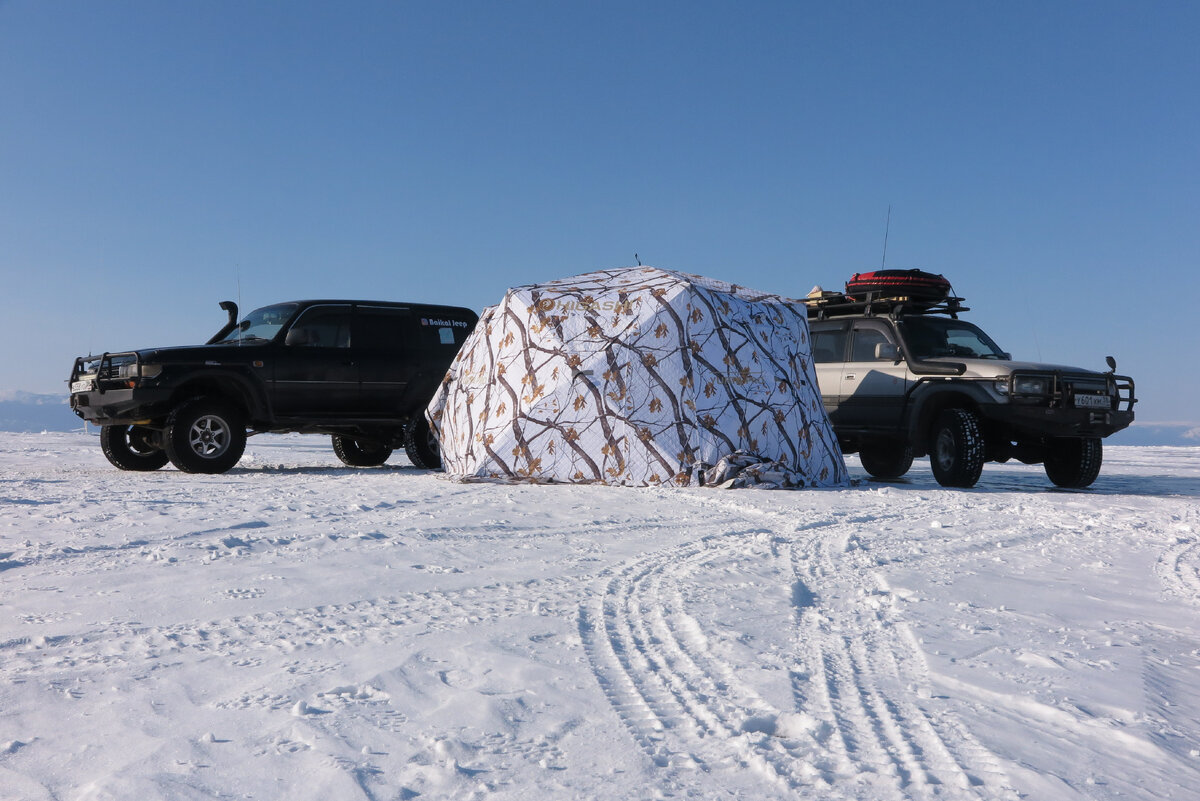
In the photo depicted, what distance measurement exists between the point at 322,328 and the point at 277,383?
908mm

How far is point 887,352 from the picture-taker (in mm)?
11758

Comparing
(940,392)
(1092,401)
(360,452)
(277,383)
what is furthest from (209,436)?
(1092,401)

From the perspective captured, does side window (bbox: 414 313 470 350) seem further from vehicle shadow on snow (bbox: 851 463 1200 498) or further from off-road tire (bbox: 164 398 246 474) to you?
vehicle shadow on snow (bbox: 851 463 1200 498)

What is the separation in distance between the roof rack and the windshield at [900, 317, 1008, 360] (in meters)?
0.23

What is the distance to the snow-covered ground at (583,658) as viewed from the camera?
2.62m

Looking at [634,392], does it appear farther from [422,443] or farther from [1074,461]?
[1074,461]

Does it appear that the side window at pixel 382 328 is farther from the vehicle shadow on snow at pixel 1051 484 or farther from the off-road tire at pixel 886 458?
the off-road tire at pixel 886 458

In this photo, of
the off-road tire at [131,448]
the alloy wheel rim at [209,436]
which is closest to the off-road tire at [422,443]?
the alloy wheel rim at [209,436]

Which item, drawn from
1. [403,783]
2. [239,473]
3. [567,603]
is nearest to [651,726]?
[403,783]

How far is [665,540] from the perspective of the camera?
642cm

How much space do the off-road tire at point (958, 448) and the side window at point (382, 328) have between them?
659 cm

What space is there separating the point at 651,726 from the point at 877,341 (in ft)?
32.0

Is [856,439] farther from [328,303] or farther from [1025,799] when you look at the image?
[1025,799]

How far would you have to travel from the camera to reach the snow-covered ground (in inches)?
103
